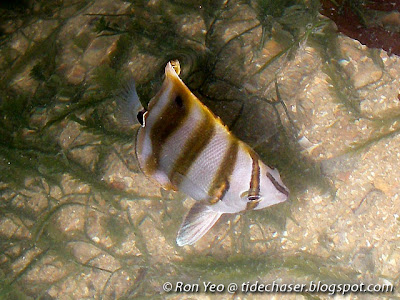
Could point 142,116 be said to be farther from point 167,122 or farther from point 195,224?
point 195,224

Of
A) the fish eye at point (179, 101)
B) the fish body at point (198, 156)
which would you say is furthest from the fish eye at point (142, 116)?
the fish eye at point (179, 101)

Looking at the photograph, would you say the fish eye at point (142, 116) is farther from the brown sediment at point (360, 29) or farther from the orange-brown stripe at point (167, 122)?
the brown sediment at point (360, 29)

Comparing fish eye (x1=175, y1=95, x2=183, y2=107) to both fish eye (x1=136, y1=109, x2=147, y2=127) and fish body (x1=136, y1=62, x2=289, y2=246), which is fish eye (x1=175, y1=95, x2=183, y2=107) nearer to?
fish body (x1=136, y1=62, x2=289, y2=246)

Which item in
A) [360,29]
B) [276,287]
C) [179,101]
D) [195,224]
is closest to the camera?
[179,101]

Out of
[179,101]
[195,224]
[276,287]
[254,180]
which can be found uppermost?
[179,101]

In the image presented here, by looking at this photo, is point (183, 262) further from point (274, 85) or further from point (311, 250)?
point (274, 85)

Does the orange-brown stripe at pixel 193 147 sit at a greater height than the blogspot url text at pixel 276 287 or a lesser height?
greater

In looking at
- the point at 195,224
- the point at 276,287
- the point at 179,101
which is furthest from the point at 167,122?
the point at 276,287
